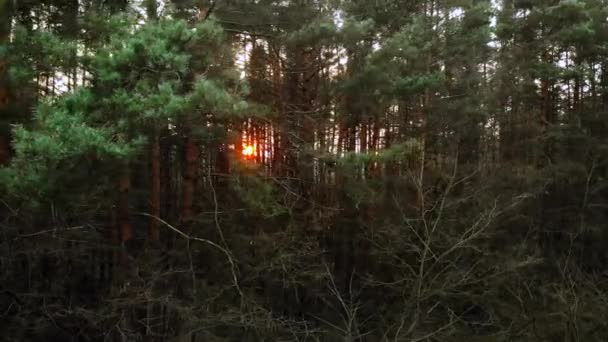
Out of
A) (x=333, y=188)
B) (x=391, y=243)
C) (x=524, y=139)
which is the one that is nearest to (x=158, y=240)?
(x=333, y=188)

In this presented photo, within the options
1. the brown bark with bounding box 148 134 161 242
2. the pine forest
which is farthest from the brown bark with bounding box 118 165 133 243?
the brown bark with bounding box 148 134 161 242

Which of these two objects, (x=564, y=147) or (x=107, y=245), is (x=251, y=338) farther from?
(x=564, y=147)

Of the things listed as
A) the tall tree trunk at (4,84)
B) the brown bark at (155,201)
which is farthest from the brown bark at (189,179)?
the tall tree trunk at (4,84)

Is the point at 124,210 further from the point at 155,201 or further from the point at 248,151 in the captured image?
the point at 248,151

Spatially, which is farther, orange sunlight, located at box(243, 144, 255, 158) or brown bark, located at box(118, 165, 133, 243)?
orange sunlight, located at box(243, 144, 255, 158)

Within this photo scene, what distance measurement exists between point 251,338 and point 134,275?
100 inches

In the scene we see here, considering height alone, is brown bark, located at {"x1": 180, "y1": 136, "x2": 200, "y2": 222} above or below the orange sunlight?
below

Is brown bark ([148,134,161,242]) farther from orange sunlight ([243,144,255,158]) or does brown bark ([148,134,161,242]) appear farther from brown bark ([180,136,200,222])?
orange sunlight ([243,144,255,158])

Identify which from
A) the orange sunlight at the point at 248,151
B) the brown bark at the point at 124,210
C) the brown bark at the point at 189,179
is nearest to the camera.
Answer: the brown bark at the point at 124,210

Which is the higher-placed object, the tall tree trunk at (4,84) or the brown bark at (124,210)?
the tall tree trunk at (4,84)

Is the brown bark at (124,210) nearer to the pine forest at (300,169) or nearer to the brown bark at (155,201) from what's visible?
the pine forest at (300,169)

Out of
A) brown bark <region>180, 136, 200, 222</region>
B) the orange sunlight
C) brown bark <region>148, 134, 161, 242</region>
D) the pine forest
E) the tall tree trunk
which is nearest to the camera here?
the pine forest

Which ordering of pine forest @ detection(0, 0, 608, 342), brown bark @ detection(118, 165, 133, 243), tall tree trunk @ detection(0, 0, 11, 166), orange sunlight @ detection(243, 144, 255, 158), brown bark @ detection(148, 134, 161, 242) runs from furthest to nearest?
brown bark @ detection(148, 134, 161, 242) < orange sunlight @ detection(243, 144, 255, 158) < brown bark @ detection(118, 165, 133, 243) < tall tree trunk @ detection(0, 0, 11, 166) < pine forest @ detection(0, 0, 608, 342)

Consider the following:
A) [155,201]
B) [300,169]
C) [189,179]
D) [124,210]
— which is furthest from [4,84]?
[300,169]
